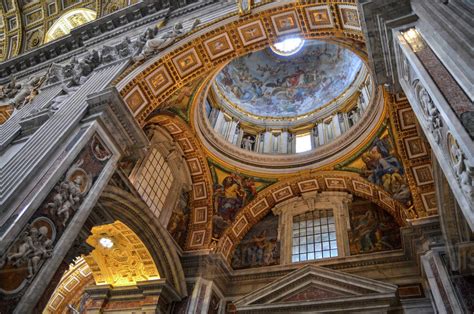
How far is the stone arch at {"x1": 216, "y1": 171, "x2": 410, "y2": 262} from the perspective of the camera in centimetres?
1229

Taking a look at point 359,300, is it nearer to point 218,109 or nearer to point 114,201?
point 114,201

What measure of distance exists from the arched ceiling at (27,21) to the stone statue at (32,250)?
10308 mm

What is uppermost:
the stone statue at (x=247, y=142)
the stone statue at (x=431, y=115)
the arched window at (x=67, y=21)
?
the arched window at (x=67, y=21)

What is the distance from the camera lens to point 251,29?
32.8 ft

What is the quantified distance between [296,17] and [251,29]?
115 centimetres

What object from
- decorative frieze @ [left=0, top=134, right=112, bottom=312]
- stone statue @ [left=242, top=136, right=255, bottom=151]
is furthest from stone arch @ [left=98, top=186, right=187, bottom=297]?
stone statue @ [left=242, top=136, right=255, bottom=151]

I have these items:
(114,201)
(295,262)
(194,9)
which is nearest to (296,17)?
(194,9)

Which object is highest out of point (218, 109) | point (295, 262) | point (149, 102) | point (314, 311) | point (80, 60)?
point (218, 109)

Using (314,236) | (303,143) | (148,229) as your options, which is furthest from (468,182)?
(303,143)

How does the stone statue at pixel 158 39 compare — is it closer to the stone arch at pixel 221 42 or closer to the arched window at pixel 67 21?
the stone arch at pixel 221 42

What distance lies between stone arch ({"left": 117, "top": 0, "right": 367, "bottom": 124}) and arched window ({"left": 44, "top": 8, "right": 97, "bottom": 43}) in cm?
563

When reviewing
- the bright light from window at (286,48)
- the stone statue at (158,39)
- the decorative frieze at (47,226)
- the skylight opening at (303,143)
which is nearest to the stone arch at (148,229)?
the decorative frieze at (47,226)

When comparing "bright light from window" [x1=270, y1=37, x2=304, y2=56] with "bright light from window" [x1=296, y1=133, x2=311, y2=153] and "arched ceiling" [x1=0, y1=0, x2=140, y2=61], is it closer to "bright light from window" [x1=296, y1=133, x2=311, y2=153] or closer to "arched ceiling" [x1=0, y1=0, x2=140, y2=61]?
"bright light from window" [x1=296, y1=133, x2=311, y2=153]

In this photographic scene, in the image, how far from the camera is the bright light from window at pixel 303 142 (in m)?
15.0
